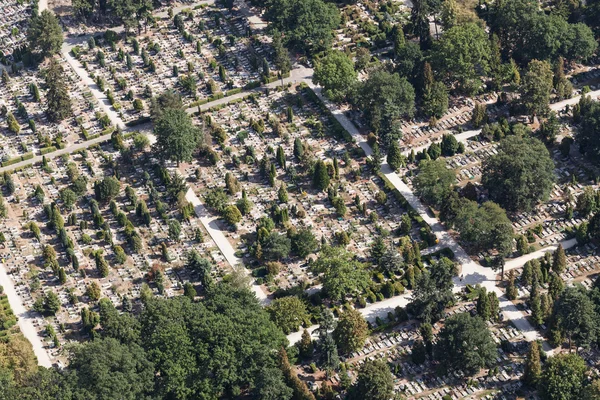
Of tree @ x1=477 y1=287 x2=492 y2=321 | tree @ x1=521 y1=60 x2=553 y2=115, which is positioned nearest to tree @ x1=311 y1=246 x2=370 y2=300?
tree @ x1=477 y1=287 x2=492 y2=321

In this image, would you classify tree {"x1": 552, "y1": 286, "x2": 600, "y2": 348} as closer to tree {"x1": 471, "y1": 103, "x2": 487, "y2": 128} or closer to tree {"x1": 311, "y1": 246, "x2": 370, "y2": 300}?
tree {"x1": 311, "y1": 246, "x2": 370, "y2": 300}

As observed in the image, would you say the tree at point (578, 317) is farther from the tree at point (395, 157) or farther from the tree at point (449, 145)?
the tree at point (395, 157)

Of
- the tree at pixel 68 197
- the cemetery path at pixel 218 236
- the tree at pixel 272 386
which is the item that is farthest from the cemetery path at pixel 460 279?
the tree at pixel 68 197

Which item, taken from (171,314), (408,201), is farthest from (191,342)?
(408,201)

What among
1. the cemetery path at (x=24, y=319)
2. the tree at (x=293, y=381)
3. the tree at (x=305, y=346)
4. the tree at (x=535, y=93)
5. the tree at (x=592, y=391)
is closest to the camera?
the tree at (x=592, y=391)

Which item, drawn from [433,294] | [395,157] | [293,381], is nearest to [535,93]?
[395,157]

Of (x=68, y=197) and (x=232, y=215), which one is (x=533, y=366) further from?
(x=68, y=197)
